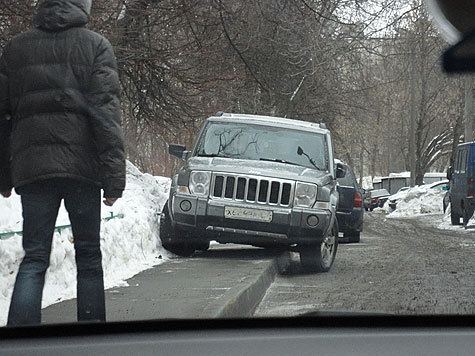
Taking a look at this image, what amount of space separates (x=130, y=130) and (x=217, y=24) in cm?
143

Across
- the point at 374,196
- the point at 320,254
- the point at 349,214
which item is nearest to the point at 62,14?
the point at 374,196

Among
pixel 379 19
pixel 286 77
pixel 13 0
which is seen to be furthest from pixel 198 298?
pixel 13 0

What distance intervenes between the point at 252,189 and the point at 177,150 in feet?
7.20

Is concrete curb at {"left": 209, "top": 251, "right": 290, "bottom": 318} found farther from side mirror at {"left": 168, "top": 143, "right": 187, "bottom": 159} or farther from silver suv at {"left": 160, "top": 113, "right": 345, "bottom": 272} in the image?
side mirror at {"left": 168, "top": 143, "right": 187, "bottom": 159}

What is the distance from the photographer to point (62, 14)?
2695 mm

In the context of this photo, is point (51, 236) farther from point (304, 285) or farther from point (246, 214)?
point (246, 214)

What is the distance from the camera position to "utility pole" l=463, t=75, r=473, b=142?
210 cm

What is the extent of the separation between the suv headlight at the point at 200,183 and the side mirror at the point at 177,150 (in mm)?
2291

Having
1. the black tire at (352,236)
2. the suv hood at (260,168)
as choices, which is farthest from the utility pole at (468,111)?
the black tire at (352,236)

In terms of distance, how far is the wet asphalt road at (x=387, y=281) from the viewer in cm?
304

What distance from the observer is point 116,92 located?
9.25 ft

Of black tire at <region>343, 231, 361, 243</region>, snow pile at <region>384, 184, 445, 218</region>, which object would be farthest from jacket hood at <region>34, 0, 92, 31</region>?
black tire at <region>343, 231, 361, 243</region>

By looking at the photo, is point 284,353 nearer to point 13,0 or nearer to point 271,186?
point 13,0

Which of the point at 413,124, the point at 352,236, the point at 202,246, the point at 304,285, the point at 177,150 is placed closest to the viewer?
the point at 413,124
